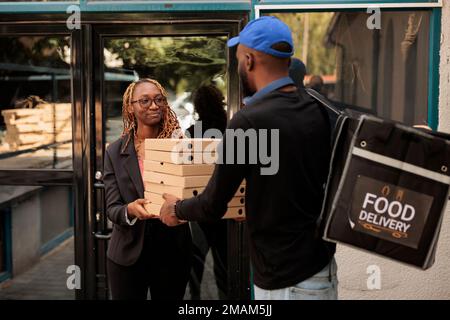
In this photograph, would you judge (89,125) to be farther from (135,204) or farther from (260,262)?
(260,262)

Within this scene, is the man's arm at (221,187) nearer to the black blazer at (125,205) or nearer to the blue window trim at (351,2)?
the black blazer at (125,205)

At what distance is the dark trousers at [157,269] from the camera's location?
11.1 feet

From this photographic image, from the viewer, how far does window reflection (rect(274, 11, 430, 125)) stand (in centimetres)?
427

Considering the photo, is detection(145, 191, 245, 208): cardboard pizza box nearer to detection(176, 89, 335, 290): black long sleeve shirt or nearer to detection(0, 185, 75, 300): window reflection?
detection(176, 89, 335, 290): black long sleeve shirt

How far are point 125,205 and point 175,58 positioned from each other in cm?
149

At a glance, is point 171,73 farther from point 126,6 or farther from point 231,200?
point 231,200

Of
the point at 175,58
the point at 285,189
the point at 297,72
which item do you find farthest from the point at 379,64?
the point at 285,189

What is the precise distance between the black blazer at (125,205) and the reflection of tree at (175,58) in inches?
42.1

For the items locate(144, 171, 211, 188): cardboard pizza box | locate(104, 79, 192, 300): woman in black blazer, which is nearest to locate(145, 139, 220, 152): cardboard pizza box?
locate(144, 171, 211, 188): cardboard pizza box

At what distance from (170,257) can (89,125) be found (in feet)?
4.76

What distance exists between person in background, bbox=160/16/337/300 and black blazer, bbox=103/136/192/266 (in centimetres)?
95

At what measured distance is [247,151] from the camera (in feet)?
7.73

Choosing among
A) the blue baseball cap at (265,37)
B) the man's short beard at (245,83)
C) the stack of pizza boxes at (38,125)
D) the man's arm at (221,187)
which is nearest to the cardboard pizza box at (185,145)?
the man's arm at (221,187)
